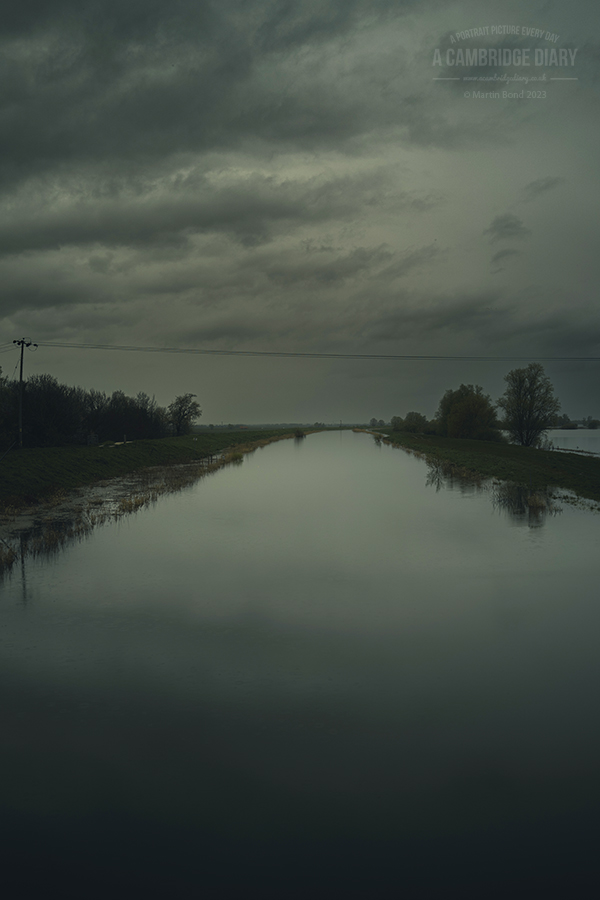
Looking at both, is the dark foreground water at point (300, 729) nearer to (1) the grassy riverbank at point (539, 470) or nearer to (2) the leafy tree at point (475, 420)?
(1) the grassy riverbank at point (539, 470)

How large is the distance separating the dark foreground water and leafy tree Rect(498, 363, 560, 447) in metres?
71.4

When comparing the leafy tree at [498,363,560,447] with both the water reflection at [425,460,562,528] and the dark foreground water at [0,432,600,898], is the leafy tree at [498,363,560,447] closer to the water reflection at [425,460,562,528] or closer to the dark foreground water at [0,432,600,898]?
the water reflection at [425,460,562,528]

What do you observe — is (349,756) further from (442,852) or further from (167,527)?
(167,527)

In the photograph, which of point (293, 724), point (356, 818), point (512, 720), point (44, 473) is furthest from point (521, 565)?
point (44, 473)

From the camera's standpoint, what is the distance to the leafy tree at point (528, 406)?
268ft

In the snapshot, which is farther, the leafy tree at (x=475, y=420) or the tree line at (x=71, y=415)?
the leafy tree at (x=475, y=420)

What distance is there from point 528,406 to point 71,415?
6034 centimetres

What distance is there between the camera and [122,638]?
10.3 metres

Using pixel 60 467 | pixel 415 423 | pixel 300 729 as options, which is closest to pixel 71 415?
pixel 60 467

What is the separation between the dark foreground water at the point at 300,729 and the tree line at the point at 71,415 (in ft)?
122

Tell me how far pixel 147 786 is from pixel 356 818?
7.12 ft

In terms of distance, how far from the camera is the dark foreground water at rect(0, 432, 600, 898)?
5062 millimetres

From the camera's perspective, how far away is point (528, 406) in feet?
269

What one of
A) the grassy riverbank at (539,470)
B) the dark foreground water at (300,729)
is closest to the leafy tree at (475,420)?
the grassy riverbank at (539,470)
